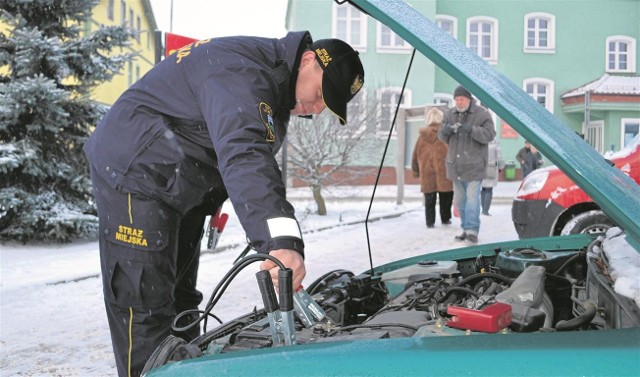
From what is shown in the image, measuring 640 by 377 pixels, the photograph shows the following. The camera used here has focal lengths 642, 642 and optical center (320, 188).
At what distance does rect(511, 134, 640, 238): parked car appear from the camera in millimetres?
6367

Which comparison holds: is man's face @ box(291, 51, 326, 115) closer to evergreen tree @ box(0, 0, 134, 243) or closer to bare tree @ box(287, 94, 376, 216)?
evergreen tree @ box(0, 0, 134, 243)

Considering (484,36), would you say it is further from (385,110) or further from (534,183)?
(534,183)

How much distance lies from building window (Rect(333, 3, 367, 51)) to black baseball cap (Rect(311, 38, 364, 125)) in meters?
23.3

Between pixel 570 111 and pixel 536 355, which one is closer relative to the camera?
pixel 536 355

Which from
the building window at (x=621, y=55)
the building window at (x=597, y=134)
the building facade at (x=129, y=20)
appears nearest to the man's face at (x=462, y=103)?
the building facade at (x=129, y=20)

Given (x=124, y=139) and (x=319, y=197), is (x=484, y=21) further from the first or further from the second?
(x=124, y=139)

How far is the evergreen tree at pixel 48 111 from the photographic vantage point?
8.33 m

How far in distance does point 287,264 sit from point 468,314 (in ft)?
1.70

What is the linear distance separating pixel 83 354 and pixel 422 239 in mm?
5775

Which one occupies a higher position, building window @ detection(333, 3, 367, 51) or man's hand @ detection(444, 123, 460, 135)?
building window @ detection(333, 3, 367, 51)

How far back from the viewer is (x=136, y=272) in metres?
2.53

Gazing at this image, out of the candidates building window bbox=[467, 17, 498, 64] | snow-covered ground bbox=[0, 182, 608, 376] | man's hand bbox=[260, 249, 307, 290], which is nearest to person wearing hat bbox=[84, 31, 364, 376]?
man's hand bbox=[260, 249, 307, 290]

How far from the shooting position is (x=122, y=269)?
2553mm

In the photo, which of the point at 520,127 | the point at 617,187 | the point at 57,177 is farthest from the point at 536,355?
A: the point at 57,177
